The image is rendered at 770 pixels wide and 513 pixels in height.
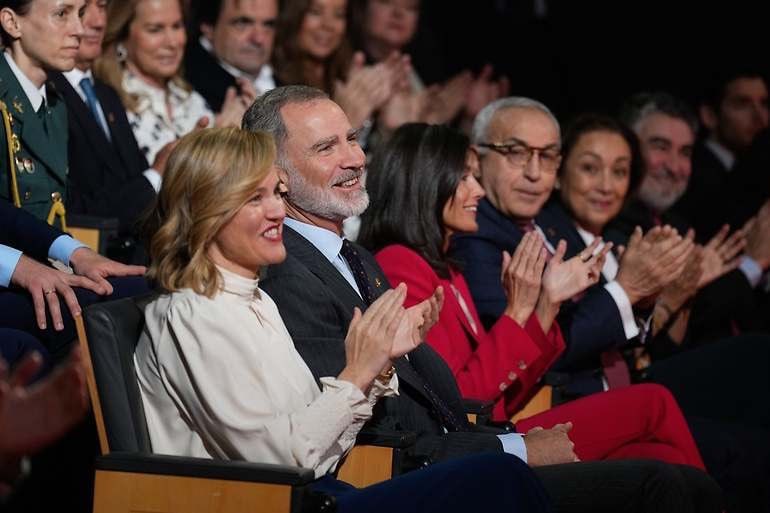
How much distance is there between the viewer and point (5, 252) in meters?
3.36

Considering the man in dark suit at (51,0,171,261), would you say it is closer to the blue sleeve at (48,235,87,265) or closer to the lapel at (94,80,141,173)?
the lapel at (94,80,141,173)

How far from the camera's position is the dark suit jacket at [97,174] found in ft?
14.6

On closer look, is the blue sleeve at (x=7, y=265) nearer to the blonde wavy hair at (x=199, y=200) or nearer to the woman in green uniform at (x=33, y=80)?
the woman in green uniform at (x=33, y=80)

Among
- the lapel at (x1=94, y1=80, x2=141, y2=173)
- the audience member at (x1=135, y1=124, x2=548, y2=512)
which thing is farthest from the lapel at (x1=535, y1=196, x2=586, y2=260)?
the audience member at (x1=135, y1=124, x2=548, y2=512)

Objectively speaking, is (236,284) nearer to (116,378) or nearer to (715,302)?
(116,378)

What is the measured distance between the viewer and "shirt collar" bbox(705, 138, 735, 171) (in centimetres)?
675

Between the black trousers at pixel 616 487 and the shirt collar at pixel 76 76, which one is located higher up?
the shirt collar at pixel 76 76

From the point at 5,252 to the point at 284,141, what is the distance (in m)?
0.71

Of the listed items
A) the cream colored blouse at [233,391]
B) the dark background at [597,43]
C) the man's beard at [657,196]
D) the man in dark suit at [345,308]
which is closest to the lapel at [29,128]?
the man in dark suit at [345,308]

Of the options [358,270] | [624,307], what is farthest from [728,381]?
[358,270]

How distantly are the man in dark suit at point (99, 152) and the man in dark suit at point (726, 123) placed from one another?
275 centimetres

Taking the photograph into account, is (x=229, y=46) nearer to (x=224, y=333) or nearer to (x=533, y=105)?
(x=533, y=105)

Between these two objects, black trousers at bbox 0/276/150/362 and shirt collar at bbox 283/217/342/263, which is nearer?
black trousers at bbox 0/276/150/362

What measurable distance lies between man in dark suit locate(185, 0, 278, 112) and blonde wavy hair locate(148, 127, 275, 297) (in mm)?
2782
